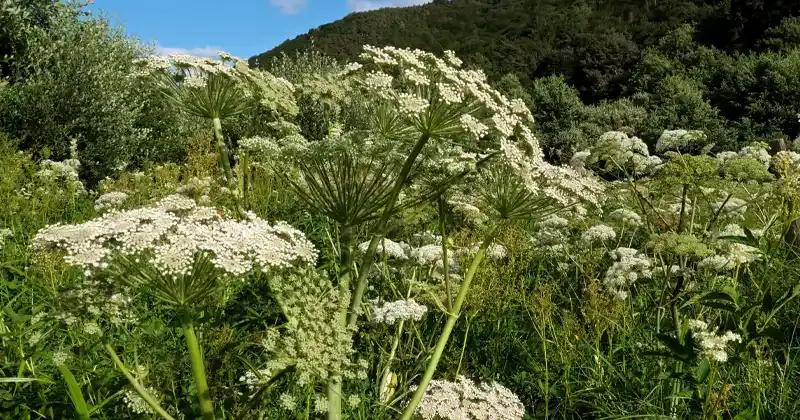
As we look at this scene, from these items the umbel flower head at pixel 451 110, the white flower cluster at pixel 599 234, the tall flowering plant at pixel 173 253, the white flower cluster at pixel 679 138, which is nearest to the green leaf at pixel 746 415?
the umbel flower head at pixel 451 110

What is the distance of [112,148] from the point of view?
44.1ft

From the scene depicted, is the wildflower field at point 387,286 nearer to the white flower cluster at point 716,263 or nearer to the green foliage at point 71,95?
the white flower cluster at point 716,263

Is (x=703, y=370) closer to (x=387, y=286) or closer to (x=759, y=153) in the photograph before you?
(x=387, y=286)

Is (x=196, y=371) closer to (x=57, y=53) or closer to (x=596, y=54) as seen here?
(x=57, y=53)

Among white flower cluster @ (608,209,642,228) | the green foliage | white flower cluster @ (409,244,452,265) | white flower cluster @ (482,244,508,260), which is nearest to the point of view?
white flower cluster @ (409,244,452,265)

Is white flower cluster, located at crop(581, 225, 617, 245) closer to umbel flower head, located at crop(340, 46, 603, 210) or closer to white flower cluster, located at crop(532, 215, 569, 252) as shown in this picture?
white flower cluster, located at crop(532, 215, 569, 252)

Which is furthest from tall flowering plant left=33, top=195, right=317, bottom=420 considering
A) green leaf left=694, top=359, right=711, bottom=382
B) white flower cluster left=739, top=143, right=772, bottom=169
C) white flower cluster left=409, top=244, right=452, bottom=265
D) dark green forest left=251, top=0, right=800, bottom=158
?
dark green forest left=251, top=0, right=800, bottom=158

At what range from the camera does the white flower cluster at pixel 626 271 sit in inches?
Result: 184

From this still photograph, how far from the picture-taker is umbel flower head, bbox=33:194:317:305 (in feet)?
6.34

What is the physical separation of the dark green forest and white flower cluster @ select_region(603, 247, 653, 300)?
23.6ft

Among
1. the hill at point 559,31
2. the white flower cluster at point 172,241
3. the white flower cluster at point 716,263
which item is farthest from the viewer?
the hill at point 559,31

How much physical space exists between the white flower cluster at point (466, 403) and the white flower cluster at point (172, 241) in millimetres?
1190

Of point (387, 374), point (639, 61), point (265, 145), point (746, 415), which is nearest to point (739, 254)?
point (746, 415)

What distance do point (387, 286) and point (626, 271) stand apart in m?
1.78
